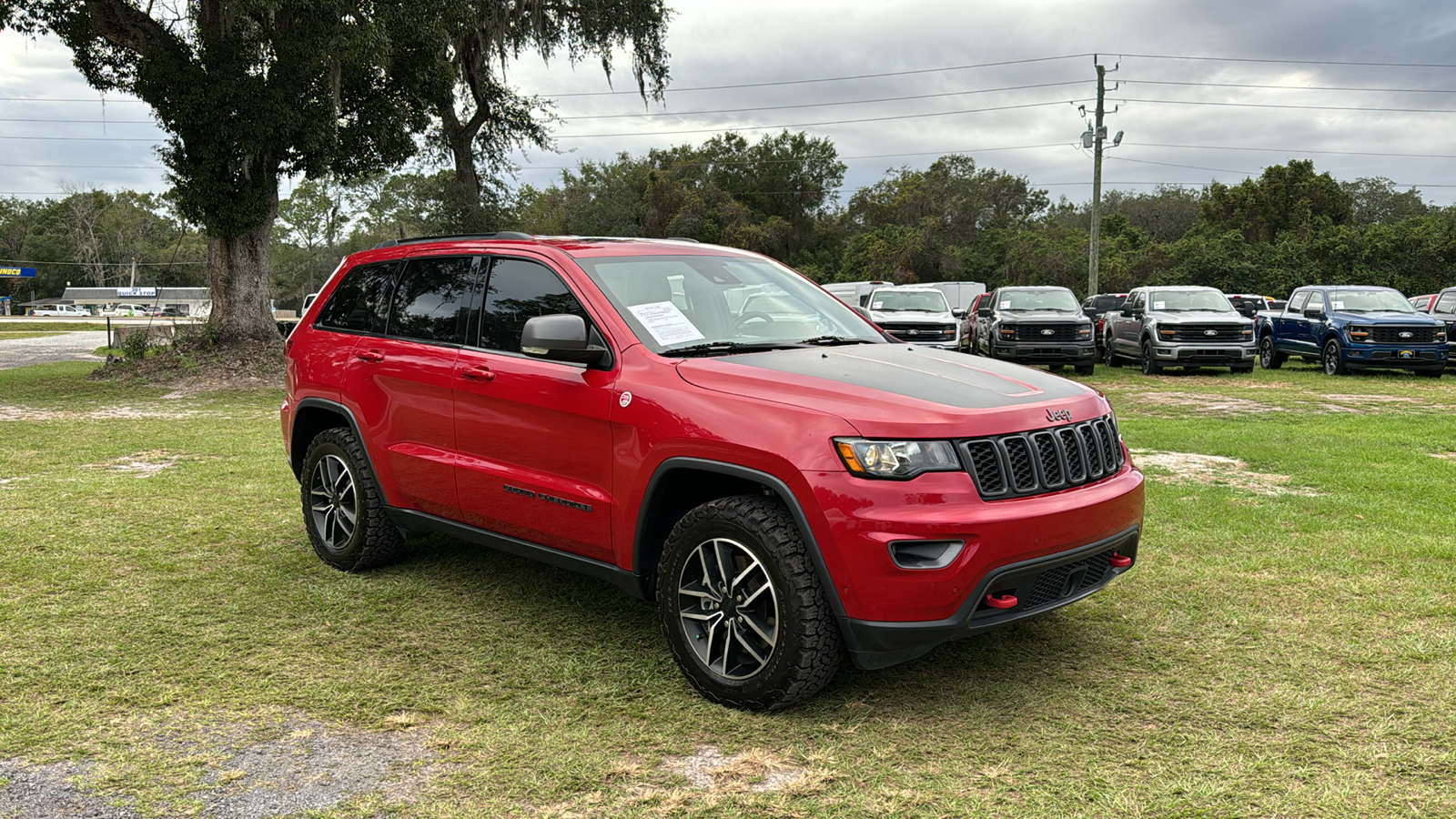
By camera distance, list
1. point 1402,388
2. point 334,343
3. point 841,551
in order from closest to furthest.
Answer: point 841,551
point 334,343
point 1402,388

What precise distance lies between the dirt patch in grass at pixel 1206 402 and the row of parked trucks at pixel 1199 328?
3699 mm

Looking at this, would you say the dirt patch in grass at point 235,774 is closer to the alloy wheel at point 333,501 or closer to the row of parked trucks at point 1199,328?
the alloy wheel at point 333,501

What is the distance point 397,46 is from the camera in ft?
58.4

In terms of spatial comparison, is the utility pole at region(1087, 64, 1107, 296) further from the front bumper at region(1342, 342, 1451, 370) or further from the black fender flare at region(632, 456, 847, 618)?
the black fender flare at region(632, 456, 847, 618)

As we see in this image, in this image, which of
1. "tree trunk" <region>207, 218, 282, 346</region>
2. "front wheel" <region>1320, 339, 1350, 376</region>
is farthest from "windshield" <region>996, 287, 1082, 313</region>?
"tree trunk" <region>207, 218, 282, 346</region>

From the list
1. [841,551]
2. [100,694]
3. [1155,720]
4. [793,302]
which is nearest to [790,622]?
[841,551]

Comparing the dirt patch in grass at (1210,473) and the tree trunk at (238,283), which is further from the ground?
the tree trunk at (238,283)

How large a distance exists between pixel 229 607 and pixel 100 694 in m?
1.11

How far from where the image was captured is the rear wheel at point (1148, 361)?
1969 cm

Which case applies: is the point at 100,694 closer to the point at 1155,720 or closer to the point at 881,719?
the point at 881,719

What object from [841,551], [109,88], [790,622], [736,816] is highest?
[109,88]

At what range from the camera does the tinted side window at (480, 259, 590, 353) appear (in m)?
4.63

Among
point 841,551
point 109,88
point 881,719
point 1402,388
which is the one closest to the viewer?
point 841,551

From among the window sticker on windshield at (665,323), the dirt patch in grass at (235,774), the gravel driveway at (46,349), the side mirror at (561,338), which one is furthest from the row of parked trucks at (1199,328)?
the gravel driveway at (46,349)
